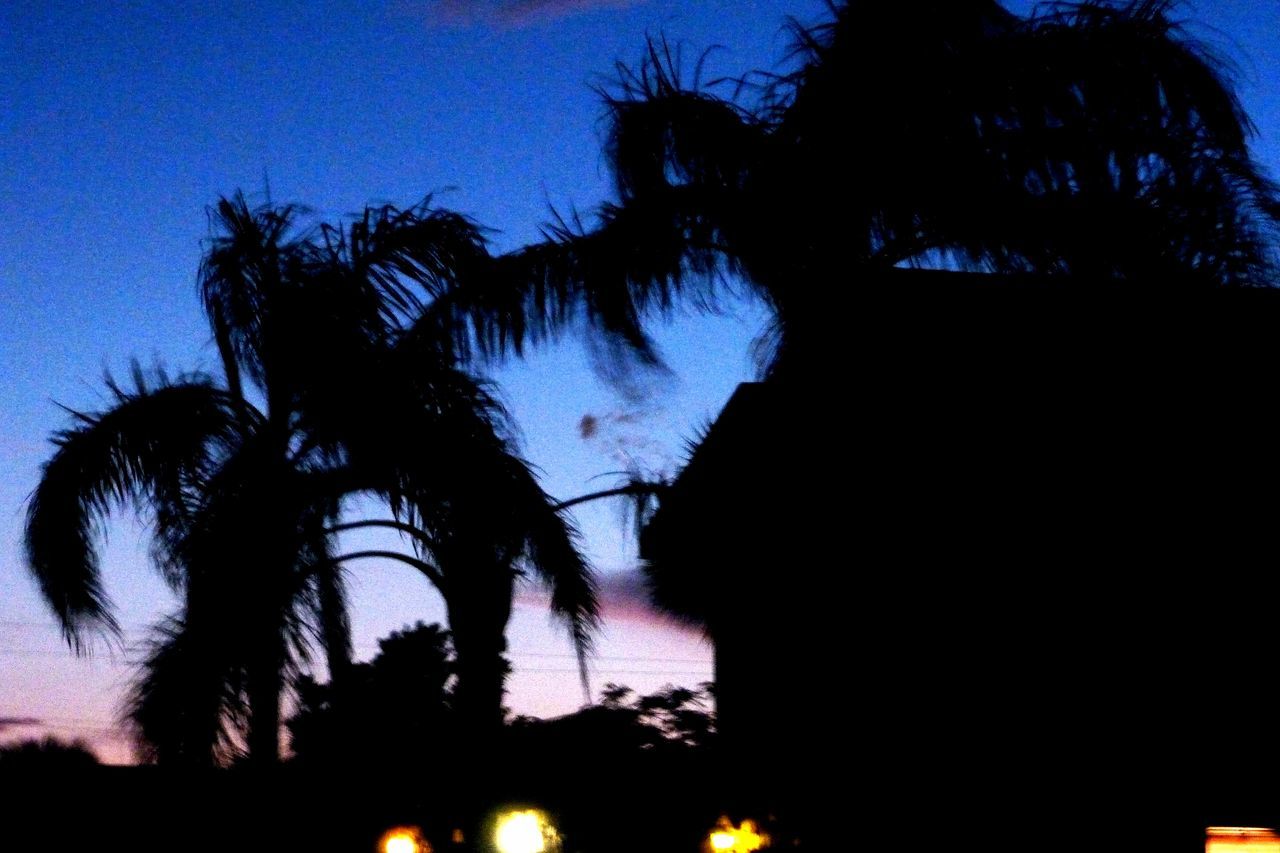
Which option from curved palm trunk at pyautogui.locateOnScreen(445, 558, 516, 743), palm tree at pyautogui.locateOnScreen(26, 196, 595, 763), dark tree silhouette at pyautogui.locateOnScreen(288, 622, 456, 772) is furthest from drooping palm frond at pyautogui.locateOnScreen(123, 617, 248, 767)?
curved palm trunk at pyautogui.locateOnScreen(445, 558, 516, 743)

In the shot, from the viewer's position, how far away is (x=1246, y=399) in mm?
7176

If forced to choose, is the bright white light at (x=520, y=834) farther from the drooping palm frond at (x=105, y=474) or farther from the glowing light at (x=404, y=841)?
the drooping palm frond at (x=105, y=474)

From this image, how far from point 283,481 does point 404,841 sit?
104 inches

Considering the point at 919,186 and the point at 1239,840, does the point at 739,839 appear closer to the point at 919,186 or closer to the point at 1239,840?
the point at 1239,840

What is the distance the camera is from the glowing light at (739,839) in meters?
7.68

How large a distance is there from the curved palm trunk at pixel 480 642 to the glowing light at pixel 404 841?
2.96 feet

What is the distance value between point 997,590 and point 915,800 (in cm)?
138

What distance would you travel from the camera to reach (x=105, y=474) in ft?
25.8

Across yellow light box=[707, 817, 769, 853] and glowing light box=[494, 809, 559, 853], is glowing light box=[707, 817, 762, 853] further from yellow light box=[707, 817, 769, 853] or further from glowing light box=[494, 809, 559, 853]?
glowing light box=[494, 809, 559, 853]

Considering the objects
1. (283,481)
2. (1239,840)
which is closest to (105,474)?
(283,481)

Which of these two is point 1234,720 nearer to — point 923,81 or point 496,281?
point 923,81

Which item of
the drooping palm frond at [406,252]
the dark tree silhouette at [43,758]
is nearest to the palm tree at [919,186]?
the drooping palm frond at [406,252]

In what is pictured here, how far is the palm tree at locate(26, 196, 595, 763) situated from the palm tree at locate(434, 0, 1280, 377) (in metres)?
0.77

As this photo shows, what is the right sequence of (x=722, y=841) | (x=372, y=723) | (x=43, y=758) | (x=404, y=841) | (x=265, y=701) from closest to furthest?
(x=265, y=701) < (x=722, y=841) < (x=404, y=841) < (x=372, y=723) < (x=43, y=758)
